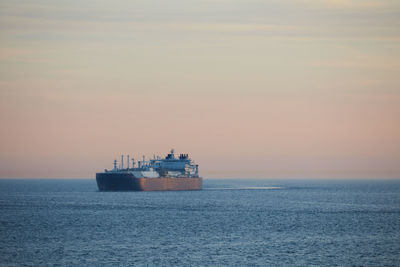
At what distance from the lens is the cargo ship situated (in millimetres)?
147875

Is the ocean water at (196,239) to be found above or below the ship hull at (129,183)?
below

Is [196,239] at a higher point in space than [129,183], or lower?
lower

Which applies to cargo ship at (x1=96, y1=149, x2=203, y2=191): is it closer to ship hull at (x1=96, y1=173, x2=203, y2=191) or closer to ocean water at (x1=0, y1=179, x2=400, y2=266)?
ship hull at (x1=96, y1=173, x2=203, y2=191)

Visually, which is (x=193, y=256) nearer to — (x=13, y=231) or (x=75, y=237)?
(x=75, y=237)

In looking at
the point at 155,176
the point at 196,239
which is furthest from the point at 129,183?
the point at 196,239

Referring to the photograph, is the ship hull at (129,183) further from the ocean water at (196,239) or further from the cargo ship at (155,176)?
the ocean water at (196,239)

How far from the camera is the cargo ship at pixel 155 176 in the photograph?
485 ft

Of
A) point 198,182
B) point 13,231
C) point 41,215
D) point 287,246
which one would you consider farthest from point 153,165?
point 287,246

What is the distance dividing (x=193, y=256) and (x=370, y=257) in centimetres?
1207

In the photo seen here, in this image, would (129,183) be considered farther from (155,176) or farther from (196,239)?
(196,239)

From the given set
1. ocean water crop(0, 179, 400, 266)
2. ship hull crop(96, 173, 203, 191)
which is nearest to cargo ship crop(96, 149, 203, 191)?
ship hull crop(96, 173, 203, 191)

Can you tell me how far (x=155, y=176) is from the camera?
162500 mm

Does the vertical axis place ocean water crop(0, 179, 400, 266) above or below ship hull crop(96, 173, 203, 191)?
below

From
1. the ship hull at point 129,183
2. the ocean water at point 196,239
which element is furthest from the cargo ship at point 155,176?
the ocean water at point 196,239
